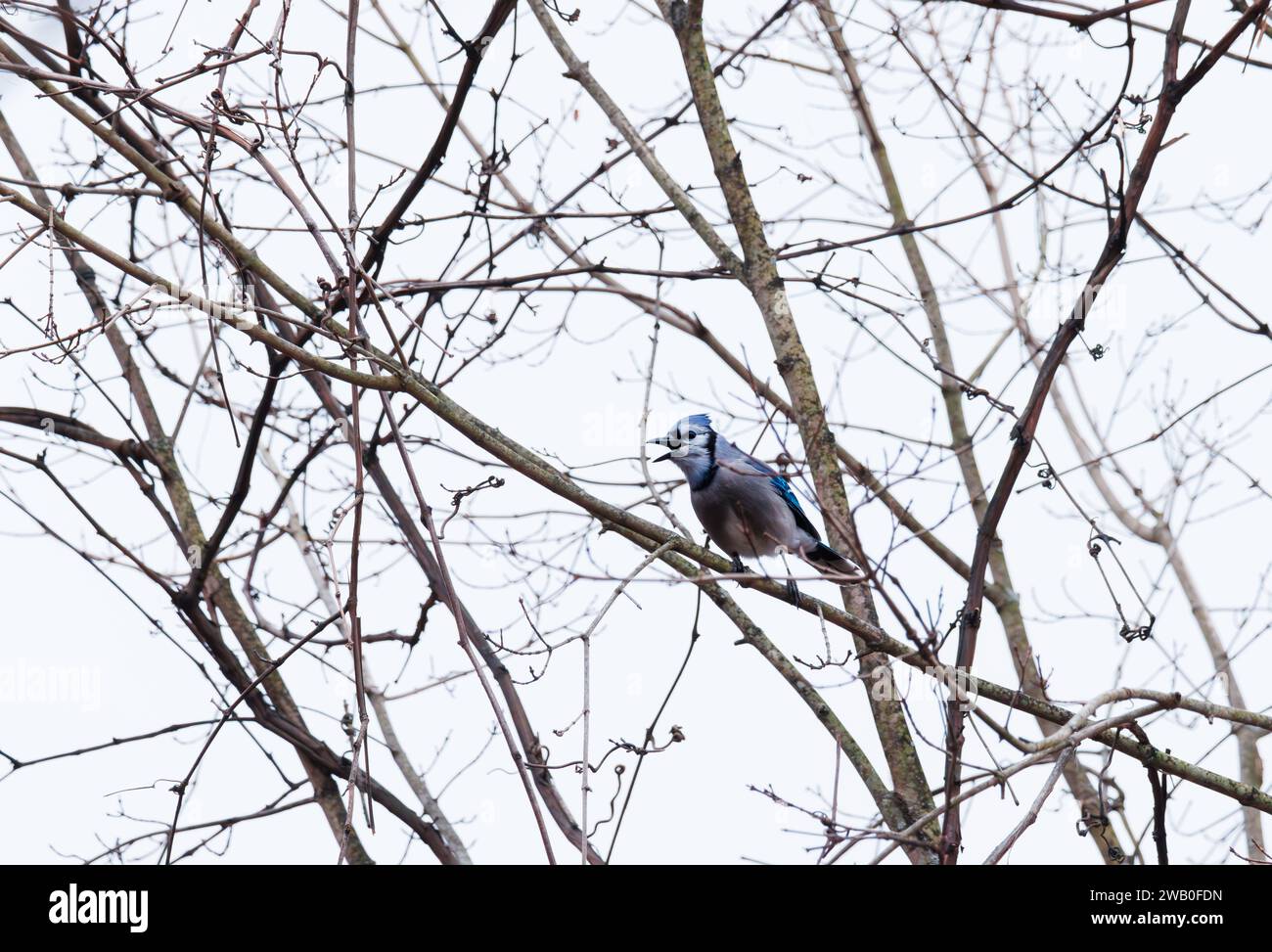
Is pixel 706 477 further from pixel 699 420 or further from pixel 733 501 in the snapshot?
pixel 699 420

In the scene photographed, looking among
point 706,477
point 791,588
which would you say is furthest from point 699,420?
point 791,588

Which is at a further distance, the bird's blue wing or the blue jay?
the bird's blue wing

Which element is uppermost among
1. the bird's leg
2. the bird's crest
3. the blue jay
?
the bird's crest

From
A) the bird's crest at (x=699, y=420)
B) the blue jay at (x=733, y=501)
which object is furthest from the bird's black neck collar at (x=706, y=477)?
the bird's crest at (x=699, y=420)

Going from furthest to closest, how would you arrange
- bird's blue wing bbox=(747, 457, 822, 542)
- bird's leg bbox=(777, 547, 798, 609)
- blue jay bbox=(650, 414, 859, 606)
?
bird's blue wing bbox=(747, 457, 822, 542)
blue jay bbox=(650, 414, 859, 606)
bird's leg bbox=(777, 547, 798, 609)

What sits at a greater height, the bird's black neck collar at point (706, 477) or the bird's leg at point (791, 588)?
the bird's black neck collar at point (706, 477)

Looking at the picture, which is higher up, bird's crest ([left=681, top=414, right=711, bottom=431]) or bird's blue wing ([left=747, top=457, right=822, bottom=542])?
bird's crest ([left=681, top=414, right=711, bottom=431])

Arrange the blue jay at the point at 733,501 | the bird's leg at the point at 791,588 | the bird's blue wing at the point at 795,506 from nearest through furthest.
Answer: the bird's leg at the point at 791,588, the blue jay at the point at 733,501, the bird's blue wing at the point at 795,506

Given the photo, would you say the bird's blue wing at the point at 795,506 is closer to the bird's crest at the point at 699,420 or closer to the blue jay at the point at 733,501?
the blue jay at the point at 733,501

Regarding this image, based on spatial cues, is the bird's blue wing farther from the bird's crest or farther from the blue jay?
the bird's crest

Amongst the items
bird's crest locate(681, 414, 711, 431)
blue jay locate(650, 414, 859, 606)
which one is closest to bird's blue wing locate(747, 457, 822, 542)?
blue jay locate(650, 414, 859, 606)

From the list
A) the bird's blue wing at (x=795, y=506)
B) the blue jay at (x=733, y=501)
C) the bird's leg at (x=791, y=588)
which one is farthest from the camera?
the bird's blue wing at (x=795, y=506)
